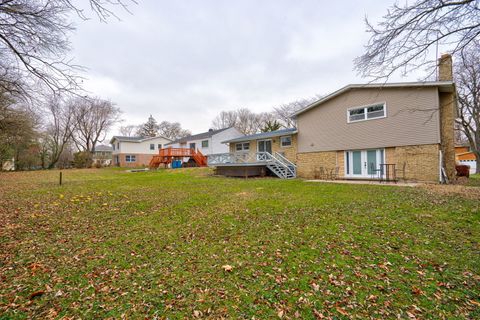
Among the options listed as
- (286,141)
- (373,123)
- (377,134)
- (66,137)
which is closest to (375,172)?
(377,134)

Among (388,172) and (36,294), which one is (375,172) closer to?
(388,172)

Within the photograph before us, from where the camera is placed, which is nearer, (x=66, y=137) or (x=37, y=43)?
(x=37, y=43)

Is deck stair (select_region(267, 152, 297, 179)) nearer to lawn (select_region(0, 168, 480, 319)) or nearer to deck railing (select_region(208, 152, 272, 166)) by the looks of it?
deck railing (select_region(208, 152, 272, 166))

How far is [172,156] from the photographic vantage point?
26.2m

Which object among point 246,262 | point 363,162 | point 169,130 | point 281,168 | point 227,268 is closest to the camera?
point 227,268

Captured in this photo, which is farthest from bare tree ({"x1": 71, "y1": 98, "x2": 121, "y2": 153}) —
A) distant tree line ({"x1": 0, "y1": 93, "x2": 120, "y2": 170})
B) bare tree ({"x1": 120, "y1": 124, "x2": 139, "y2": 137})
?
bare tree ({"x1": 120, "y1": 124, "x2": 139, "y2": 137})

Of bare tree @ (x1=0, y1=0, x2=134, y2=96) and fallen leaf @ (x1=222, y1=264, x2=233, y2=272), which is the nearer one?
fallen leaf @ (x1=222, y1=264, x2=233, y2=272)

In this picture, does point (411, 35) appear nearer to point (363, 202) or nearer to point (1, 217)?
point (363, 202)

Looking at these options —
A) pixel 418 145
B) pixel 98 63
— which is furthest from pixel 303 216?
pixel 418 145

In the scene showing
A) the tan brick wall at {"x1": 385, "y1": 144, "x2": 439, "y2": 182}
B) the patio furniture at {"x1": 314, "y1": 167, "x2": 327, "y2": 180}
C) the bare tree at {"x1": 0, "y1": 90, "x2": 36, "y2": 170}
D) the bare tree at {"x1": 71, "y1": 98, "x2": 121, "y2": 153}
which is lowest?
the patio furniture at {"x1": 314, "y1": 167, "x2": 327, "y2": 180}

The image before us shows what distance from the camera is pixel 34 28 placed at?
5074mm

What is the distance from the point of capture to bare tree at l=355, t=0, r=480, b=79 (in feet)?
14.7

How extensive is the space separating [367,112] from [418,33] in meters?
9.29

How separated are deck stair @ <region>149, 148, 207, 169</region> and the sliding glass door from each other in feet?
60.0
